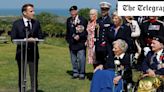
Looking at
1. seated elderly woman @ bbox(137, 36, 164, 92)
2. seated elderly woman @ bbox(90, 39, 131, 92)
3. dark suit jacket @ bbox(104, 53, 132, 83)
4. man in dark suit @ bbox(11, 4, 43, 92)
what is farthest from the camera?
man in dark suit @ bbox(11, 4, 43, 92)

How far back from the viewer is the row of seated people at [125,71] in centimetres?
798

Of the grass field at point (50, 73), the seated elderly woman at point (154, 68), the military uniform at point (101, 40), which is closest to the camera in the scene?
the seated elderly woman at point (154, 68)

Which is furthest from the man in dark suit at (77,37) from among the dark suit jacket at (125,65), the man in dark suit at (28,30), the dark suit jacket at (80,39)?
the dark suit jacket at (125,65)

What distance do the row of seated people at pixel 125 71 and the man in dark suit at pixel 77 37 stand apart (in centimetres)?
337

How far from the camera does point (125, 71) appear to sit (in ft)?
28.6

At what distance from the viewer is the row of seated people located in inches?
314

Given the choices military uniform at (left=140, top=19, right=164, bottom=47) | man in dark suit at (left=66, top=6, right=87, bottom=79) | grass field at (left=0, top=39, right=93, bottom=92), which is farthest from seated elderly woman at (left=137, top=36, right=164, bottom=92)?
man in dark suit at (left=66, top=6, right=87, bottom=79)

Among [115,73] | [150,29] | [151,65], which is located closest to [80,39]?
[150,29]

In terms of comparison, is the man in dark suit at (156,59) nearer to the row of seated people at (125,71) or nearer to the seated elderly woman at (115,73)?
the row of seated people at (125,71)

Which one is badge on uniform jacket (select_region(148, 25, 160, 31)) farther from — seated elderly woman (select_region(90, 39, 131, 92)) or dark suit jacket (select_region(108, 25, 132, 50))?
seated elderly woman (select_region(90, 39, 131, 92))

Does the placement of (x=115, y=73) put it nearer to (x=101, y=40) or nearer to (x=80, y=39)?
(x=101, y=40)

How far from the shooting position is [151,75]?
8.14m

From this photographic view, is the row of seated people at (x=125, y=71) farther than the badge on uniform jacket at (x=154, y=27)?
No

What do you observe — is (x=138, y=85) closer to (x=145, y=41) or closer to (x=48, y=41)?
(x=145, y=41)
